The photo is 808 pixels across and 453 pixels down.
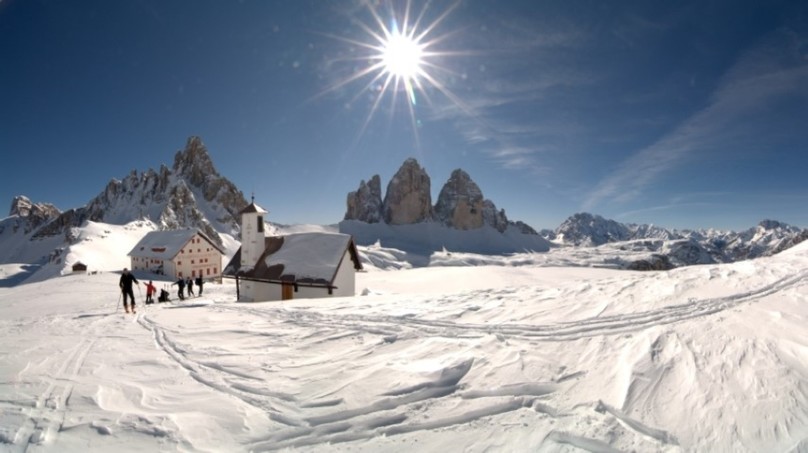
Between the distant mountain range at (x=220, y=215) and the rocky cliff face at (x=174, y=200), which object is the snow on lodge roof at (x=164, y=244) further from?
the rocky cliff face at (x=174, y=200)

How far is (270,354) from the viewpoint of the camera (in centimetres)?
768

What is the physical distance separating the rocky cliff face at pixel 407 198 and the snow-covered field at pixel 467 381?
180 m

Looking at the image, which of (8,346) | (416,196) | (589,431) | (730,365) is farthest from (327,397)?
(416,196)

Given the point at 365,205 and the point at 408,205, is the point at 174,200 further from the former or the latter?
the point at 408,205

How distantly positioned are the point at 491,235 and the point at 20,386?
199m

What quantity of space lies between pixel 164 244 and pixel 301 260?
48.2m

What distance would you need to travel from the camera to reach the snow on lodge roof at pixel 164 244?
5853 centimetres

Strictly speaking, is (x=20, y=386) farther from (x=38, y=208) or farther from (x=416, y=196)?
(x=38, y=208)

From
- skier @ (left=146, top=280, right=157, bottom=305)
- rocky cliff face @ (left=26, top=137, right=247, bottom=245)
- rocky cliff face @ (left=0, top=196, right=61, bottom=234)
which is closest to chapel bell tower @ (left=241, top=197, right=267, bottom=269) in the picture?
skier @ (left=146, top=280, right=157, bottom=305)

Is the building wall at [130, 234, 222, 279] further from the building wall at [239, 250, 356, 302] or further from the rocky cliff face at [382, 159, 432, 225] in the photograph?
the rocky cliff face at [382, 159, 432, 225]

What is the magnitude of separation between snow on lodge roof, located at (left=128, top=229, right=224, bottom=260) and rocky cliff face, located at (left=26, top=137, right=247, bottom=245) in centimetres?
5848

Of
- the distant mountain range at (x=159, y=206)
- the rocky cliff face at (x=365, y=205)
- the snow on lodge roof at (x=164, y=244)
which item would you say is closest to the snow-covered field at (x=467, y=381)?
the snow on lodge roof at (x=164, y=244)

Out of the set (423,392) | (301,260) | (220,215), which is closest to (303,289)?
(301,260)

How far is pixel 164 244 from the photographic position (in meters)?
61.3
